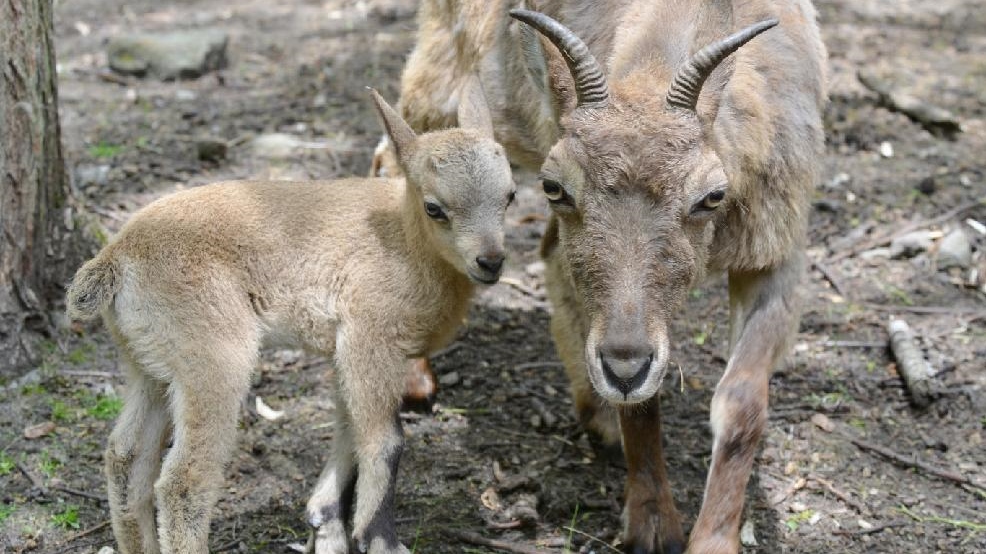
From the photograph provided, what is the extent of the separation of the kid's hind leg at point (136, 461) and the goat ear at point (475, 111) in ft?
5.81

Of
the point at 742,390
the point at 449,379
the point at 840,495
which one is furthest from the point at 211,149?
the point at 840,495

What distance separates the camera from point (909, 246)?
25.3ft

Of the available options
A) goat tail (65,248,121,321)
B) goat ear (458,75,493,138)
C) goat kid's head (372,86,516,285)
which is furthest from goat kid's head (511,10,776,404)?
goat tail (65,248,121,321)

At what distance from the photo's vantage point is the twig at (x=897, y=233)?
7812mm

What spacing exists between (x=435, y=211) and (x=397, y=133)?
45cm

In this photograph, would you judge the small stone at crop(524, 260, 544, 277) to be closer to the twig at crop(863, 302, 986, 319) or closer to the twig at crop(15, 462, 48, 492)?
the twig at crop(863, 302, 986, 319)

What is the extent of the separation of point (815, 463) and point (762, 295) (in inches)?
38.0

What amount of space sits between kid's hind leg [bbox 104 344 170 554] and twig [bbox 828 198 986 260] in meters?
4.60

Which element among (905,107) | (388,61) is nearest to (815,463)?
(905,107)

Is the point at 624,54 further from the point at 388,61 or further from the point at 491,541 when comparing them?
the point at 388,61

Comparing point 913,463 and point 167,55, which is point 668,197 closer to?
point 913,463

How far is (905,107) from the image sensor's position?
9.30 metres

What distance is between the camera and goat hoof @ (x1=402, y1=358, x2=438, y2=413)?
6.36 metres

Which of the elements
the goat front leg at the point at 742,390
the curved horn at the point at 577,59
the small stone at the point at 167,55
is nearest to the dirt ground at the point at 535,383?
the small stone at the point at 167,55
